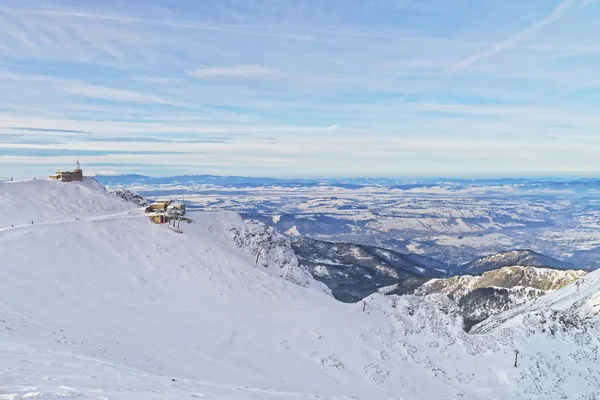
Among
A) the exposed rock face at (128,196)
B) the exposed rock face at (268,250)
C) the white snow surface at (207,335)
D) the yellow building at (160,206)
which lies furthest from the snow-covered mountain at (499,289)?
the yellow building at (160,206)

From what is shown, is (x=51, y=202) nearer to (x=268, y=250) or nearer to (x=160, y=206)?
(x=160, y=206)

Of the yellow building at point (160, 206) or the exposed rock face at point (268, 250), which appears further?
the exposed rock face at point (268, 250)

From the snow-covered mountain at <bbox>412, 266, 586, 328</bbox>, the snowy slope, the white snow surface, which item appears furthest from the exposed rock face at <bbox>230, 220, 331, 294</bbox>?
the snow-covered mountain at <bbox>412, 266, 586, 328</bbox>

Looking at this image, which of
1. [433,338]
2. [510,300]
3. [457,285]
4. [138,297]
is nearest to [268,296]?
[138,297]

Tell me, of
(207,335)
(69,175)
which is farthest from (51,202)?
(207,335)

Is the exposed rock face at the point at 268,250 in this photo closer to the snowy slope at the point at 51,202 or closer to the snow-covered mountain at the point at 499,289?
the snowy slope at the point at 51,202

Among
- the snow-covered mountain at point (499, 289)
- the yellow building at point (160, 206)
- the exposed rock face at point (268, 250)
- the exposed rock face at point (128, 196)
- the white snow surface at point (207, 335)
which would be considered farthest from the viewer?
the snow-covered mountain at point (499, 289)

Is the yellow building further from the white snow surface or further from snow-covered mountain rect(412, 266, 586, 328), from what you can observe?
snow-covered mountain rect(412, 266, 586, 328)
